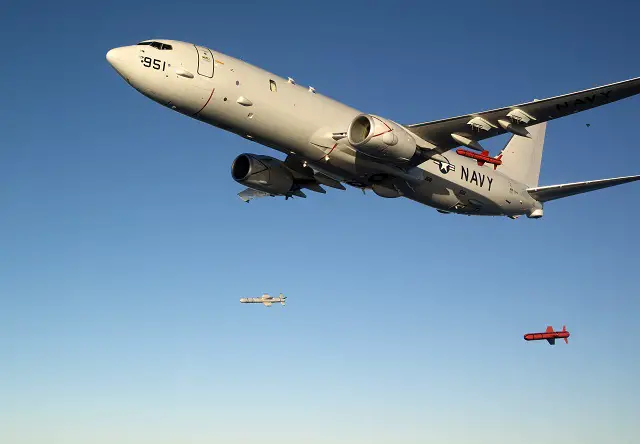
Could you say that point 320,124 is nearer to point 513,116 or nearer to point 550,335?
point 513,116

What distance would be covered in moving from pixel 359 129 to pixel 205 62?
908 cm

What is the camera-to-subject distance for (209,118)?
3900 cm

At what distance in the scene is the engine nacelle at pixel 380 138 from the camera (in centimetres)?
3859

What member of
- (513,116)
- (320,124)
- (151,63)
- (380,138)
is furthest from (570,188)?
(151,63)

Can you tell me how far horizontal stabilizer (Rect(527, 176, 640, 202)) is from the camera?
1815 inches

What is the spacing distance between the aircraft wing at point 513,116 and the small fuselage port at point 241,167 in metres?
11.0

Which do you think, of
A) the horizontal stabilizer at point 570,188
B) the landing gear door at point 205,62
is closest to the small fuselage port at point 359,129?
the landing gear door at point 205,62

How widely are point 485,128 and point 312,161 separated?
394 inches

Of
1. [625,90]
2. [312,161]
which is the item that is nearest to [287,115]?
[312,161]

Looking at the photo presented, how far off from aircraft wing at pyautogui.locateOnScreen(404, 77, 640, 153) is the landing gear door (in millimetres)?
12037

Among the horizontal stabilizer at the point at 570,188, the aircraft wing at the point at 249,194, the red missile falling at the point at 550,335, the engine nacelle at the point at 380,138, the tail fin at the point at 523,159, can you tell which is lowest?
the red missile falling at the point at 550,335

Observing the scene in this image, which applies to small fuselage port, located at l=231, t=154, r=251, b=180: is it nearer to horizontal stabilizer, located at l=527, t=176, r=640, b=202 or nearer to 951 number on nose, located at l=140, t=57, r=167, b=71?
951 number on nose, located at l=140, t=57, r=167, b=71

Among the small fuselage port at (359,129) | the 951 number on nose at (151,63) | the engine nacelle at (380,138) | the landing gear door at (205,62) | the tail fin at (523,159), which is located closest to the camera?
the 951 number on nose at (151,63)

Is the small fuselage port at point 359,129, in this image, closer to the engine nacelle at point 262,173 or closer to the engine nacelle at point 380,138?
the engine nacelle at point 380,138
